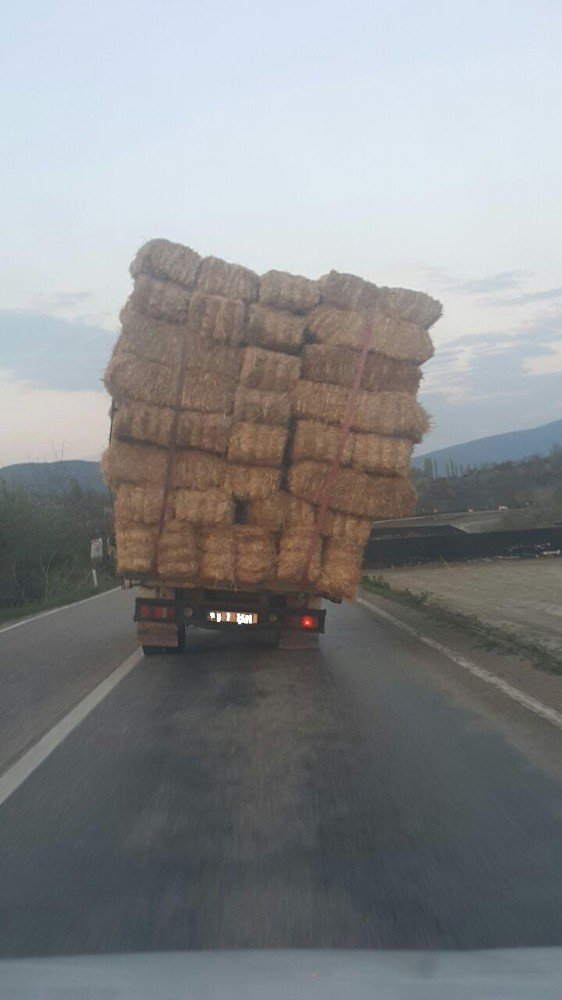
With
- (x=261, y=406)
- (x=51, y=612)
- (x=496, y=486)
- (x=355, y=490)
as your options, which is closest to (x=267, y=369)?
(x=261, y=406)

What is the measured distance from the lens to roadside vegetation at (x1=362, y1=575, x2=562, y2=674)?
37.8 feet

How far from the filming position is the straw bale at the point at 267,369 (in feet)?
32.6

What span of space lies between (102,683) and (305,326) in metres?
4.20

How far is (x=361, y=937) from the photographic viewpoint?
3.86 m

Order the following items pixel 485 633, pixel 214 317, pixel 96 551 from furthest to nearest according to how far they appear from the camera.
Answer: pixel 96 551, pixel 485 633, pixel 214 317

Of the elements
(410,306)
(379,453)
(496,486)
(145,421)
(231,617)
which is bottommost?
(231,617)

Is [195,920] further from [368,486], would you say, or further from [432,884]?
[368,486]

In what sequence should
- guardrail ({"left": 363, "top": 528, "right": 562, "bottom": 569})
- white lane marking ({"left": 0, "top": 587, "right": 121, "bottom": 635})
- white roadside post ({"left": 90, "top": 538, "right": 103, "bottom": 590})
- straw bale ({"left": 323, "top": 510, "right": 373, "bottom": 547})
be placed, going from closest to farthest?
straw bale ({"left": 323, "top": 510, "right": 373, "bottom": 547}), white lane marking ({"left": 0, "top": 587, "right": 121, "bottom": 635}), guardrail ({"left": 363, "top": 528, "right": 562, "bottom": 569}), white roadside post ({"left": 90, "top": 538, "right": 103, "bottom": 590})

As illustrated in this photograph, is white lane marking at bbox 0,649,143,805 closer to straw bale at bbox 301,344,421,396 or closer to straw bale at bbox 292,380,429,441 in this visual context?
straw bale at bbox 292,380,429,441

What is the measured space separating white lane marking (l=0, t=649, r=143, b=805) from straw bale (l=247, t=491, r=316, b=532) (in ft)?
7.31

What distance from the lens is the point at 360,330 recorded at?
398 inches

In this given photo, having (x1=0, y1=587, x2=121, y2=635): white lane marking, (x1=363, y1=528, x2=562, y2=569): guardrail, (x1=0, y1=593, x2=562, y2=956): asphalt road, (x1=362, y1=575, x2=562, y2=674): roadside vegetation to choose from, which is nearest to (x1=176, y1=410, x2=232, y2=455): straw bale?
(x1=0, y1=593, x2=562, y2=956): asphalt road

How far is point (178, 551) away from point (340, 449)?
2.02 metres

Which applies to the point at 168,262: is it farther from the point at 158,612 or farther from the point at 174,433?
the point at 158,612
